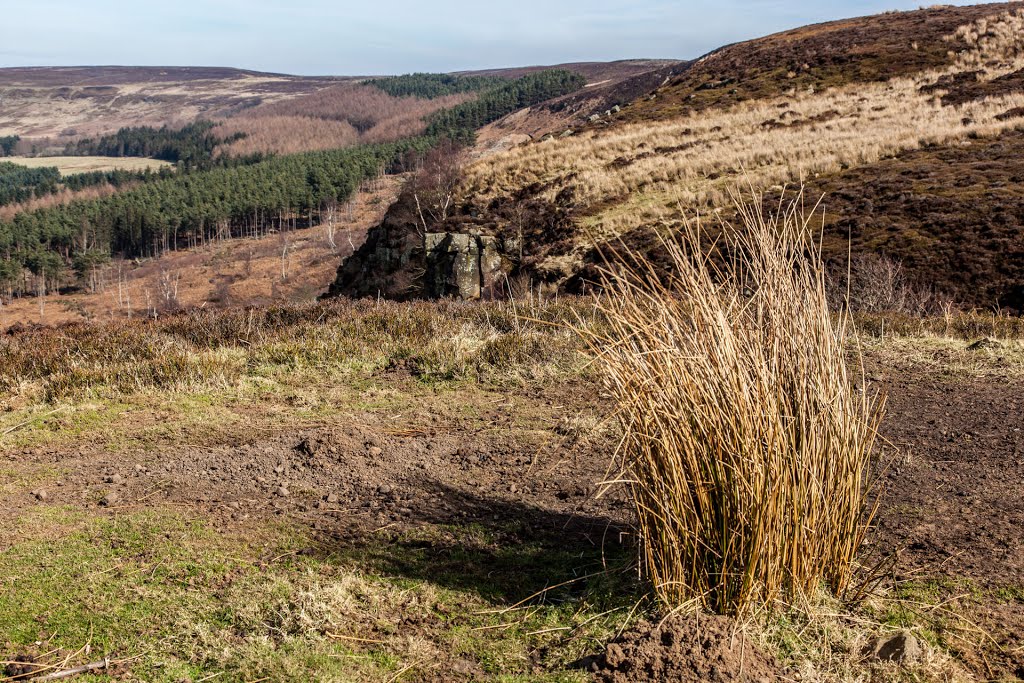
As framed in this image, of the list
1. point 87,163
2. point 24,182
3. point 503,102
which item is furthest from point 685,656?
point 87,163

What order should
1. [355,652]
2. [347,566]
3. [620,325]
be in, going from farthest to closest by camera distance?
[347,566]
[620,325]
[355,652]

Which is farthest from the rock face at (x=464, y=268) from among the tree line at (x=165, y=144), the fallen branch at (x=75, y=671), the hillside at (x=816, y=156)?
the tree line at (x=165, y=144)

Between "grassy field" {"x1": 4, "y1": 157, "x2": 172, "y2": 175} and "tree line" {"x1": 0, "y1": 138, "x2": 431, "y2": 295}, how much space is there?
6169 cm

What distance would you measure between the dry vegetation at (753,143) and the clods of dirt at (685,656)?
45.6ft

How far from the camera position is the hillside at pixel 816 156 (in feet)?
50.7

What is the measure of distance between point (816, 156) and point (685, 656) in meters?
22.9

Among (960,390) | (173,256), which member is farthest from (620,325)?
(173,256)

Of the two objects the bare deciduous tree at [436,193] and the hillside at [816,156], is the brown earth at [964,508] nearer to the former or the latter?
the hillside at [816,156]

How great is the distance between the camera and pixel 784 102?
3703 cm

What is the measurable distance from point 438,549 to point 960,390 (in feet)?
15.5

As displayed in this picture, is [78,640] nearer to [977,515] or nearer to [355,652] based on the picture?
[355,652]

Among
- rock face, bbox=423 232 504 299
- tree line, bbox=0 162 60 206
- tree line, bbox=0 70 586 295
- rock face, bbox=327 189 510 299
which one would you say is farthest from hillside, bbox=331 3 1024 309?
tree line, bbox=0 162 60 206

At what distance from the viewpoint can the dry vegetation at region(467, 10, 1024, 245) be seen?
21.8 m

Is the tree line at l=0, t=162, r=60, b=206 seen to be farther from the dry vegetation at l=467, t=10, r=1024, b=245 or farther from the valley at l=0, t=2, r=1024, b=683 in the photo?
the valley at l=0, t=2, r=1024, b=683
